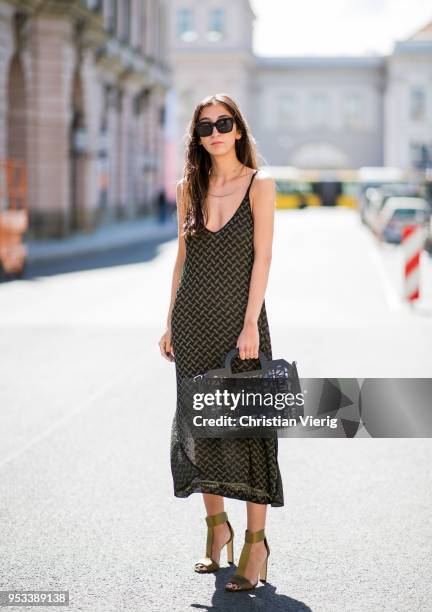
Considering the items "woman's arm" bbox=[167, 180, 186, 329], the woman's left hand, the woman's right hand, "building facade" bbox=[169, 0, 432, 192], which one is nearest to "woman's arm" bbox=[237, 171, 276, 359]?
the woman's left hand

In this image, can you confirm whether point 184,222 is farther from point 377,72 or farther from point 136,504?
point 377,72

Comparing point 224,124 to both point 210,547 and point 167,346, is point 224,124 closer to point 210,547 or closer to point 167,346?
point 167,346

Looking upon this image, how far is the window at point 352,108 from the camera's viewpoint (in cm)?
10575

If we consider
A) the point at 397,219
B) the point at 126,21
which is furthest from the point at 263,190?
the point at 126,21

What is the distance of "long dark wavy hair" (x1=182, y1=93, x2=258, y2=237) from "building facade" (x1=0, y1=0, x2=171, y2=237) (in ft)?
90.4

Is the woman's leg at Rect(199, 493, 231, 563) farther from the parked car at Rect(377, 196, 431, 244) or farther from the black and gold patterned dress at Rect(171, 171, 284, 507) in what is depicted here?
the parked car at Rect(377, 196, 431, 244)

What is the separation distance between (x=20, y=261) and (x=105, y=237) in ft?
51.7

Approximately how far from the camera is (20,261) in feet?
73.3

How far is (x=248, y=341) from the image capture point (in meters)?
4.32

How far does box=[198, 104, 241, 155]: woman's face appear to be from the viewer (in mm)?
4488

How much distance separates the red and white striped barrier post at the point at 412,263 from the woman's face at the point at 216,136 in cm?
1184

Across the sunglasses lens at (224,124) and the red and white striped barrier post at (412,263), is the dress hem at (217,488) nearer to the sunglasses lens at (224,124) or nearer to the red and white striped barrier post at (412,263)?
the sunglasses lens at (224,124)

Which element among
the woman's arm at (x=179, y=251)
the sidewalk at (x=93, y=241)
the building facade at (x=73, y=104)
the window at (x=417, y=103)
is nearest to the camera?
the woman's arm at (x=179, y=251)

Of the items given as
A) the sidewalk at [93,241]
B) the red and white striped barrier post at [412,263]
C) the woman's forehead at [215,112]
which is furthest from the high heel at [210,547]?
the sidewalk at [93,241]
